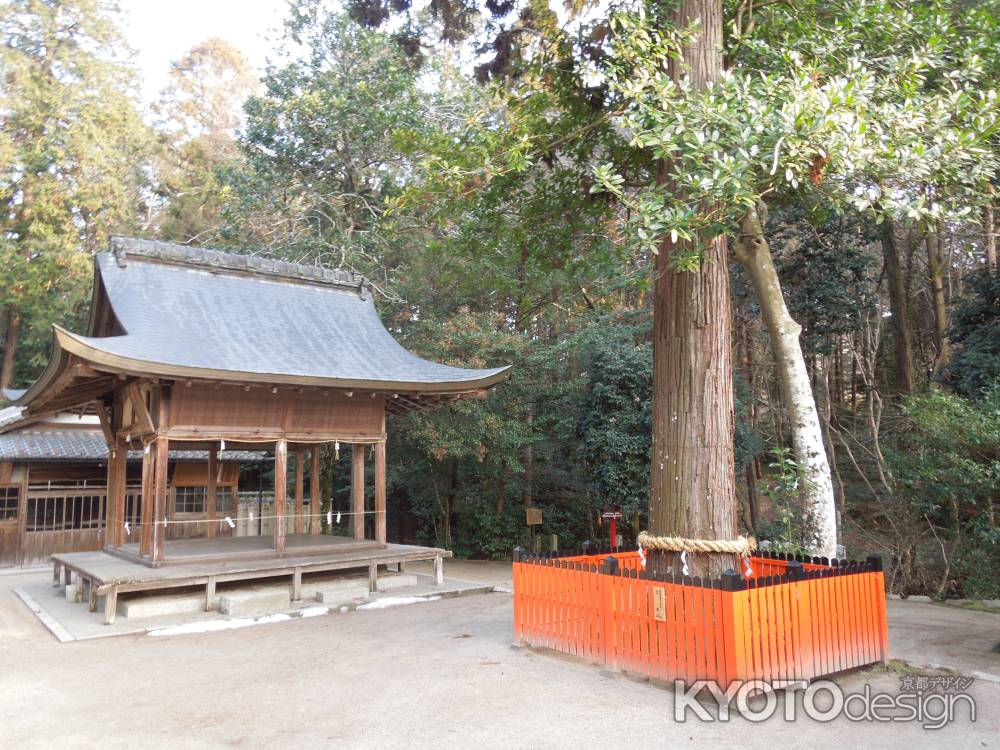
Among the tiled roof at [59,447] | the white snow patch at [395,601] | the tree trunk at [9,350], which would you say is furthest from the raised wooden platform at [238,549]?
the tree trunk at [9,350]

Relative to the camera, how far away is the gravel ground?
181 inches

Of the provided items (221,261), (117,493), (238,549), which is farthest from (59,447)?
(238,549)

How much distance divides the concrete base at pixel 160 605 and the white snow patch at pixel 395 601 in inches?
88.5

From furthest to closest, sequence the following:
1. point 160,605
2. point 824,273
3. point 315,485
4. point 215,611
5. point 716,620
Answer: point 315,485 < point 824,273 < point 215,611 < point 160,605 < point 716,620

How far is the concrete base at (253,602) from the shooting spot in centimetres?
931

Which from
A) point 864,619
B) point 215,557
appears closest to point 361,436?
point 215,557

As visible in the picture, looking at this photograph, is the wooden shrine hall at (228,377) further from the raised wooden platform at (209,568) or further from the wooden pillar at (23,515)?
the wooden pillar at (23,515)

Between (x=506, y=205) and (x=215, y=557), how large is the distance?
666cm

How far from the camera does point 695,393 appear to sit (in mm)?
6527

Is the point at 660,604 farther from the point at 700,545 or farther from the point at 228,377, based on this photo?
the point at 228,377

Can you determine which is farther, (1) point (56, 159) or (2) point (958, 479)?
(1) point (56, 159)

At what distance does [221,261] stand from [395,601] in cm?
680

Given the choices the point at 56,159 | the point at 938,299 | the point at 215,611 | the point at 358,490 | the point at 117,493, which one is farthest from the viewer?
the point at 56,159

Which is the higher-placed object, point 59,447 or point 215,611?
point 59,447
